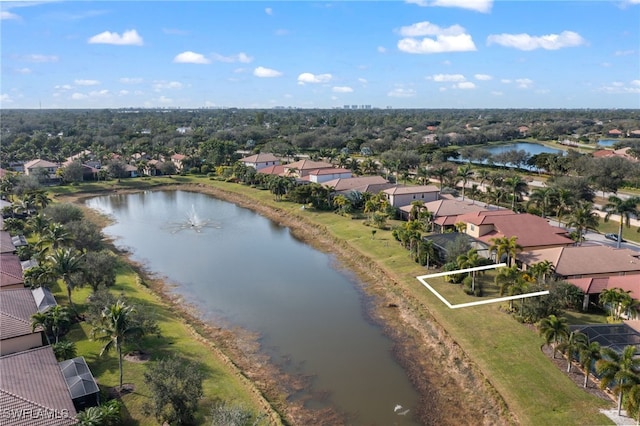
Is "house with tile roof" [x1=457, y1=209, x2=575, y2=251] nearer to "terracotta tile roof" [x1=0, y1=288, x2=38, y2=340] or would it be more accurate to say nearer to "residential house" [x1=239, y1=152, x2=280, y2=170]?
"terracotta tile roof" [x1=0, y1=288, x2=38, y2=340]

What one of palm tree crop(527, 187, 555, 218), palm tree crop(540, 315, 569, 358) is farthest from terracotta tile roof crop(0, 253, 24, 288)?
palm tree crop(527, 187, 555, 218)

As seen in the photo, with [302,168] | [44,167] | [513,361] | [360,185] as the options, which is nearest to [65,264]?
[513,361]

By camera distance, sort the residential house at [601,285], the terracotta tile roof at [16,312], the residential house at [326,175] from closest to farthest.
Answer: the terracotta tile roof at [16,312] → the residential house at [601,285] → the residential house at [326,175]

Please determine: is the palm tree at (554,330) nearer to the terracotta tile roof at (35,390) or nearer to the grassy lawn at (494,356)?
the grassy lawn at (494,356)

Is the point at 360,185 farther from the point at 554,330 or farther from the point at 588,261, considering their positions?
the point at 554,330

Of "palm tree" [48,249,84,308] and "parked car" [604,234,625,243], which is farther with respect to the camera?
"parked car" [604,234,625,243]

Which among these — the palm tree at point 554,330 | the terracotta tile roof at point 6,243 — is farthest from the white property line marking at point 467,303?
the terracotta tile roof at point 6,243
